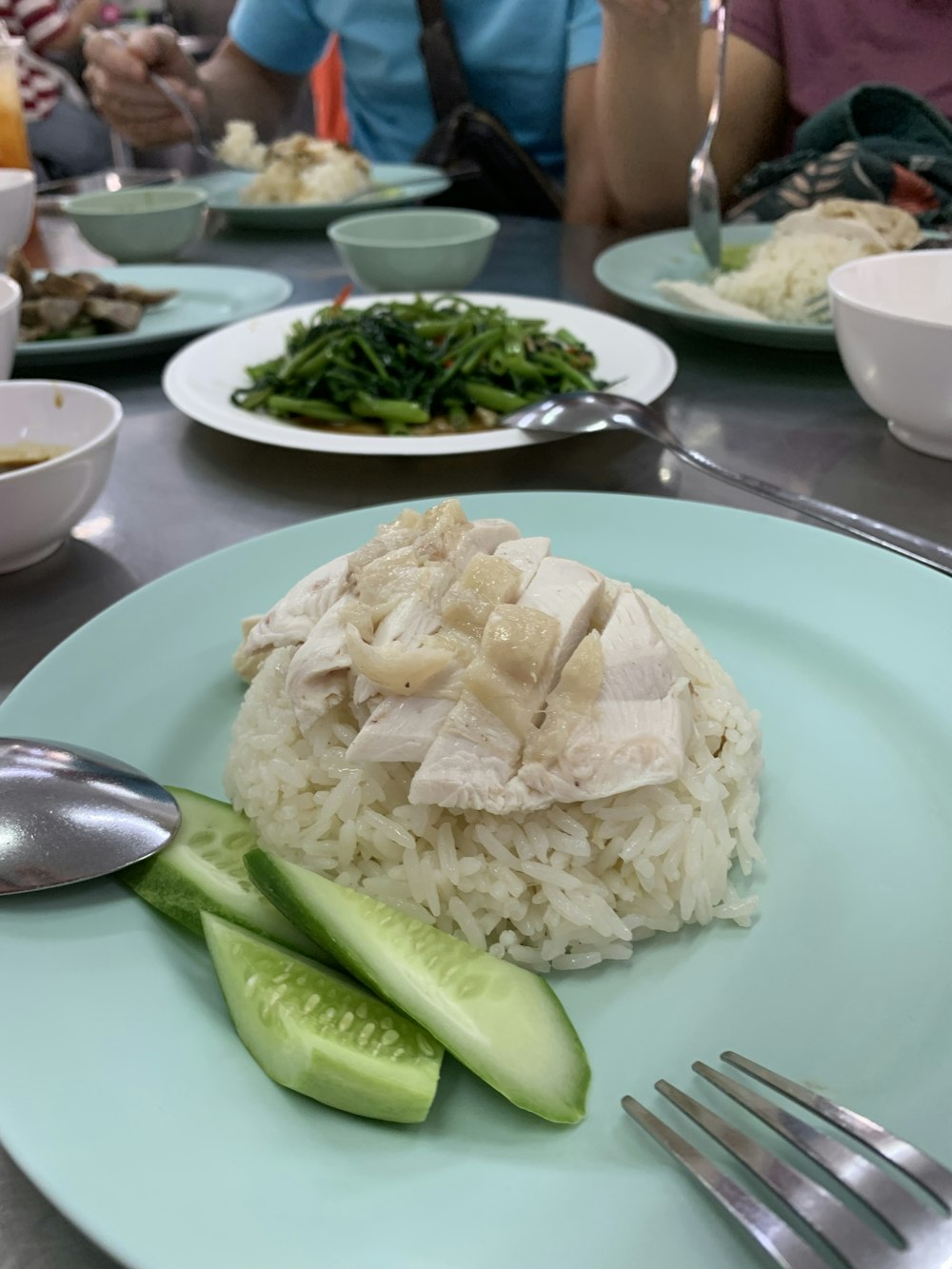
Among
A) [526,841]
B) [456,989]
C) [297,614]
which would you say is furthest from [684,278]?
[456,989]

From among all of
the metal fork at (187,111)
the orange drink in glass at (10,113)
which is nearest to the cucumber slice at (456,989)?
the orange drink in glass at (10,113)

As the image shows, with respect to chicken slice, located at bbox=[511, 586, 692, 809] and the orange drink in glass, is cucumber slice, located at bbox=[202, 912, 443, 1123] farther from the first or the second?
the orange drink in glass

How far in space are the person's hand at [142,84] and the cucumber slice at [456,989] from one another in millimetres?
6453

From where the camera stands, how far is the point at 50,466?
6.22 feet

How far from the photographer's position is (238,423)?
2.50m

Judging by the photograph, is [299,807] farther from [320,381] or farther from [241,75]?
[241,75]

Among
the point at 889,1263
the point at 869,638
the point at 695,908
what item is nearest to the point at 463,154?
the point at 869,638

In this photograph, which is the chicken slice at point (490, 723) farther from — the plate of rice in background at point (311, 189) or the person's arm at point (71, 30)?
the person's arm at point (71, 30)

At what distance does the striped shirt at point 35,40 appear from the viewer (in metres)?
9.25

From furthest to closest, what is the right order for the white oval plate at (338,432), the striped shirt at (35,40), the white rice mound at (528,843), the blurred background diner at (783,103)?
1. the striped shirt at (35,40)
2. the blurred background diner at (783,103)
3. the white oval plate at (338,432)
4. the white rice mound at (528,843)

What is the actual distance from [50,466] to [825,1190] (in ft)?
5.87

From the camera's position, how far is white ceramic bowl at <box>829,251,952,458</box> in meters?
2.26

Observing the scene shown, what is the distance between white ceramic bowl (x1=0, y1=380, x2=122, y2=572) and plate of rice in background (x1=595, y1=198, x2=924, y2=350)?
1.92m

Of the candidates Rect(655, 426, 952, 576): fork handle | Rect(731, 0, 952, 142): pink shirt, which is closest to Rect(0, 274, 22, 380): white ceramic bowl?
Rect(655, 426, 952, 576): fork handle
